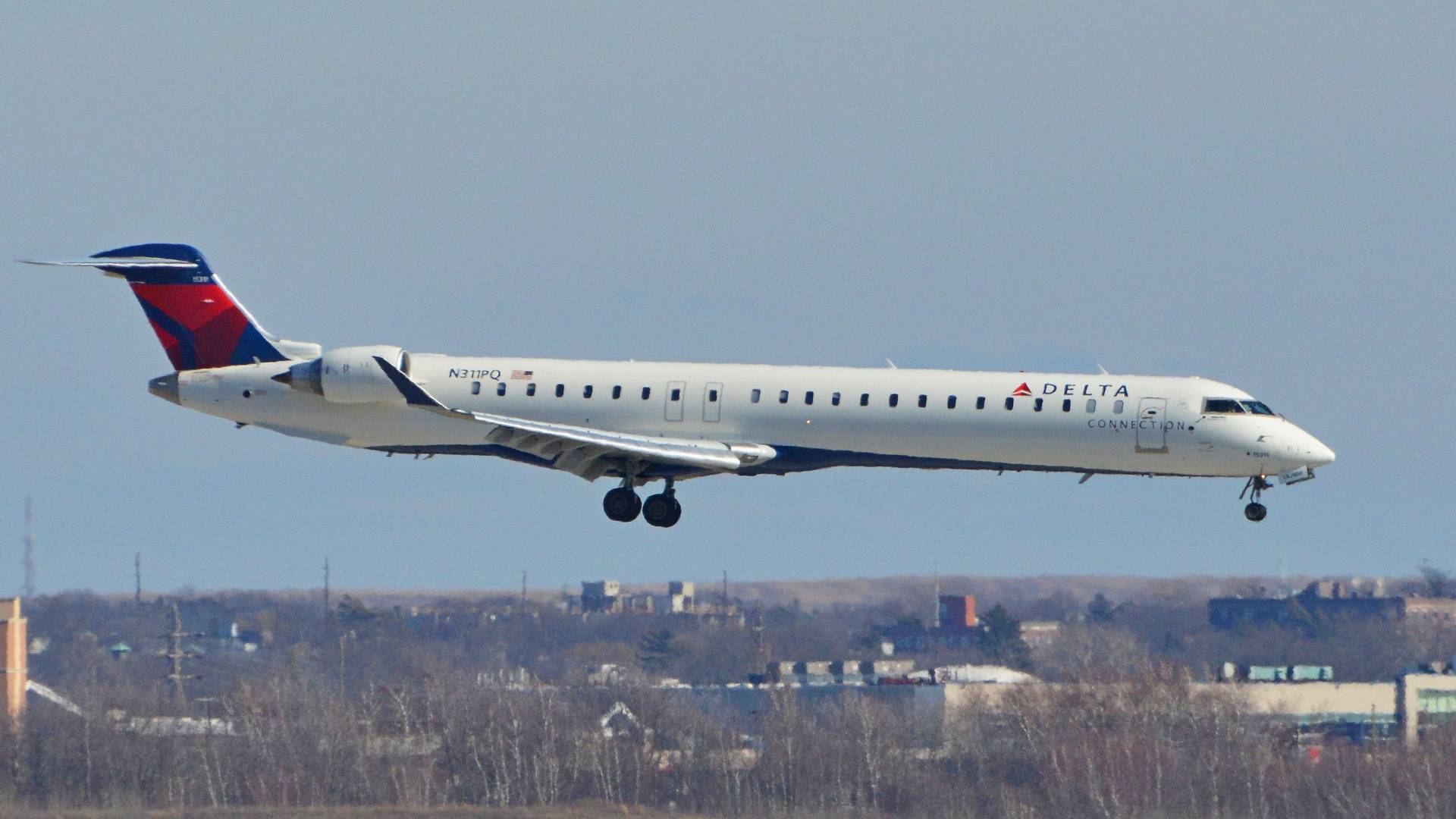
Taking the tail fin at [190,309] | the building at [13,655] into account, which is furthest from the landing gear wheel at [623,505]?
the building at [13,655]

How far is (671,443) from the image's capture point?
1871 inches

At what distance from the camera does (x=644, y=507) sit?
1955 inches

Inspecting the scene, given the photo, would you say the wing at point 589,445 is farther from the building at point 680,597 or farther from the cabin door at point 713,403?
the building at point 680,597

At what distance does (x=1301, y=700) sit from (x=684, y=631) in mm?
29694

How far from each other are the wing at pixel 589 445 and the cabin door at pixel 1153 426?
283 inches

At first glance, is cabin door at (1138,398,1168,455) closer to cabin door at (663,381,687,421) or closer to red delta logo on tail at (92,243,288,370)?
cabin door at (663,381,687,421)

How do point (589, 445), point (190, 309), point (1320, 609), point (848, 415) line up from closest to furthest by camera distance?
point (589, 445), point (848, 415), point (190, 309), point (1320, 609)

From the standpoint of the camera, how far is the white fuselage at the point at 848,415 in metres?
46.4

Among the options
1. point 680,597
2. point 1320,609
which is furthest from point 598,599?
point 1320,609

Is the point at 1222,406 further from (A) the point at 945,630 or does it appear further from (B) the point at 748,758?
(A) the point at 945,630

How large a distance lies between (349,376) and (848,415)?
33.1 ft

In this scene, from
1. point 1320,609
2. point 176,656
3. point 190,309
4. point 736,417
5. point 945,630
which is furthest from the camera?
point 945,630

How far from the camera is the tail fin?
2046 inches

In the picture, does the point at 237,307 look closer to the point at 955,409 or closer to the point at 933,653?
the point at 955,409
